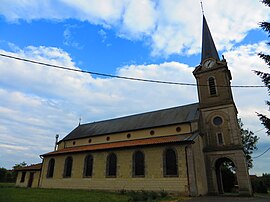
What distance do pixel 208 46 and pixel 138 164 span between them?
17.9 metres

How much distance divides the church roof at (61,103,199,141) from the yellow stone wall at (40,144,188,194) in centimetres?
450

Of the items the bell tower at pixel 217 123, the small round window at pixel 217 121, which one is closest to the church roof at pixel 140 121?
the bell tower at pixel 217 123

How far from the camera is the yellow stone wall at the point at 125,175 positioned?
20828mm

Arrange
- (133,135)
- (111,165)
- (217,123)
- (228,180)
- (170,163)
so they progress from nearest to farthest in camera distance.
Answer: (170,163), (217,123), (111,165), (133,135), (228,180)

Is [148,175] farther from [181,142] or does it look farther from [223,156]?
[223,156]

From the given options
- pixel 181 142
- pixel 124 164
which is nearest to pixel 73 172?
pixel 124 164

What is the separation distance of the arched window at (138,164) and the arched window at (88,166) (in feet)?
19.8

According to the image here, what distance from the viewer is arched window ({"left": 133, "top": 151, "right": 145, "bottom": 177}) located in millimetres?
23084

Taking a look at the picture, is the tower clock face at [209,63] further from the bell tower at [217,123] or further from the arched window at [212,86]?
the arched window at [212,86]

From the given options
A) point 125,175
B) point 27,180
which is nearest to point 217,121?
point 125,175

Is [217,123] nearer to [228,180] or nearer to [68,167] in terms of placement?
[228,180]

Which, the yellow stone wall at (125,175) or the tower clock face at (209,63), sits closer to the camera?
the yellow stone wall at (125,175)

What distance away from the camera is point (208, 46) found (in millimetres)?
29781

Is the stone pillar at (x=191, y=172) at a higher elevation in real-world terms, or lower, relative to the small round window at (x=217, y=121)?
lower
